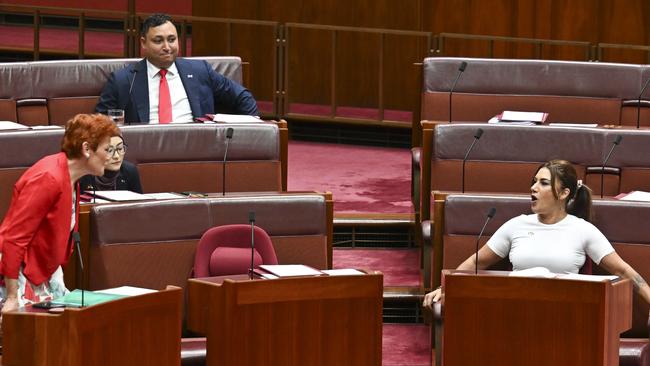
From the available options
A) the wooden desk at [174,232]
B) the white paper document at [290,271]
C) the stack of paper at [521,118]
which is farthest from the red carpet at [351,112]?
the white paper document at [290,271]

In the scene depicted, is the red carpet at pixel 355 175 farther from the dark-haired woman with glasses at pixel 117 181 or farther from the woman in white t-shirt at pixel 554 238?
the woman in white t-shirt at pixel 554 238

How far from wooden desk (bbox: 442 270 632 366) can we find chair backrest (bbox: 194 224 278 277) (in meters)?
0.47

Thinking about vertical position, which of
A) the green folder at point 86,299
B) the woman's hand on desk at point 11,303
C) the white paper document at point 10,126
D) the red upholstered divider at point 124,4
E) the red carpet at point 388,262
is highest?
the red upholstered divider at point 124,4

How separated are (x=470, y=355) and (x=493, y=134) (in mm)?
1035

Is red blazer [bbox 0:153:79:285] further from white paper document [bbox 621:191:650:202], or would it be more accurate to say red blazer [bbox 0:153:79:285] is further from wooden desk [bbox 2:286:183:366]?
white paper document [bbox 621:191:650:202]

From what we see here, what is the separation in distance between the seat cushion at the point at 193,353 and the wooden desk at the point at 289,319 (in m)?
0.12

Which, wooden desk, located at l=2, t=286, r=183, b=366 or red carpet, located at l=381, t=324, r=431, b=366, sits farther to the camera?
red carpet, located at l=381, t=324, r=431, b=366

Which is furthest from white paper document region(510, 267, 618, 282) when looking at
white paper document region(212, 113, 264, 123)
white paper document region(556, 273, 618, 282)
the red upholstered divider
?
the red upholstered divider

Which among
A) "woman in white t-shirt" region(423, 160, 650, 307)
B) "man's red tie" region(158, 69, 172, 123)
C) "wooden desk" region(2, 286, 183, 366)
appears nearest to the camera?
"wooden desk" region(2, 286, 183, 366)

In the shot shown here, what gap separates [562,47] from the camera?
5699 mm

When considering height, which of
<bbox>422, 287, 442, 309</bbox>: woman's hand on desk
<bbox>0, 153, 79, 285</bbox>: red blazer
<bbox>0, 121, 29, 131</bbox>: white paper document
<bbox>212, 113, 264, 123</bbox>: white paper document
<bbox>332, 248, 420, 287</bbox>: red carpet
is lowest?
<bbox>332, 248, 420, 287</bbox>: red carpet

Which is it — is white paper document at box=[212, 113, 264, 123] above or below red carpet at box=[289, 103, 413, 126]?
above

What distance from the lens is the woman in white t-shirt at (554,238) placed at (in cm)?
329

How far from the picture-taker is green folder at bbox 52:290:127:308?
9.01 feet
